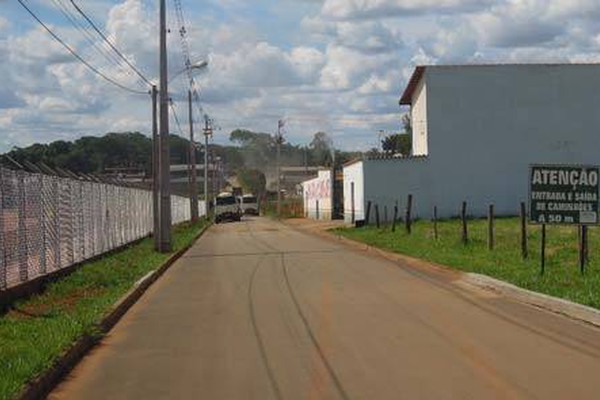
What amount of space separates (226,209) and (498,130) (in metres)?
33.3

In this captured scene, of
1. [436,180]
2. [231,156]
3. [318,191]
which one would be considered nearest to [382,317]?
[436,180]

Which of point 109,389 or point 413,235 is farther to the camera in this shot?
point 413,235

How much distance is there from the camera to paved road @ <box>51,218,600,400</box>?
339 inches

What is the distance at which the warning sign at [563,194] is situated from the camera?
18609 millimetres

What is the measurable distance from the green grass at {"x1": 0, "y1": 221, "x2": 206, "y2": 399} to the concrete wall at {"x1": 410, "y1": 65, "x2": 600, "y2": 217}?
95.9ft

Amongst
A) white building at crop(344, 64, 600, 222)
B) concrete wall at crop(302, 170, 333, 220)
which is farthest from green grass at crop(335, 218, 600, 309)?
concrete wall at crop(302, 170, 333, 220)

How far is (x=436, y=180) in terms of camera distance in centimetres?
5134

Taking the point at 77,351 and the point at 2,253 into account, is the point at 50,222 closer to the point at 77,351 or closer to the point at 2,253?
the point at 2,253

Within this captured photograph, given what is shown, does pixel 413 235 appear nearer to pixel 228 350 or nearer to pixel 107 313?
pixel 107 313

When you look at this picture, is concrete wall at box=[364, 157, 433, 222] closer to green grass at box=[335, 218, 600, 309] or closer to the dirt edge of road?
green grass at box=[335, 218, 600, 309]

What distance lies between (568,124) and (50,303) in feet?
133

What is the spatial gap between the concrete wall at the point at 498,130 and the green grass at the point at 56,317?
29220 millimetres

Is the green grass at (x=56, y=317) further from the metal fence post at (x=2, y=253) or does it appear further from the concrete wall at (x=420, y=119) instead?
the concrete wall at (x=420, y=119)

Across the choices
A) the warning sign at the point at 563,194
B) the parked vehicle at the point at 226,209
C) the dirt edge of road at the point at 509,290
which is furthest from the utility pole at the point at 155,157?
the parked vehicle at the point at 226,209
